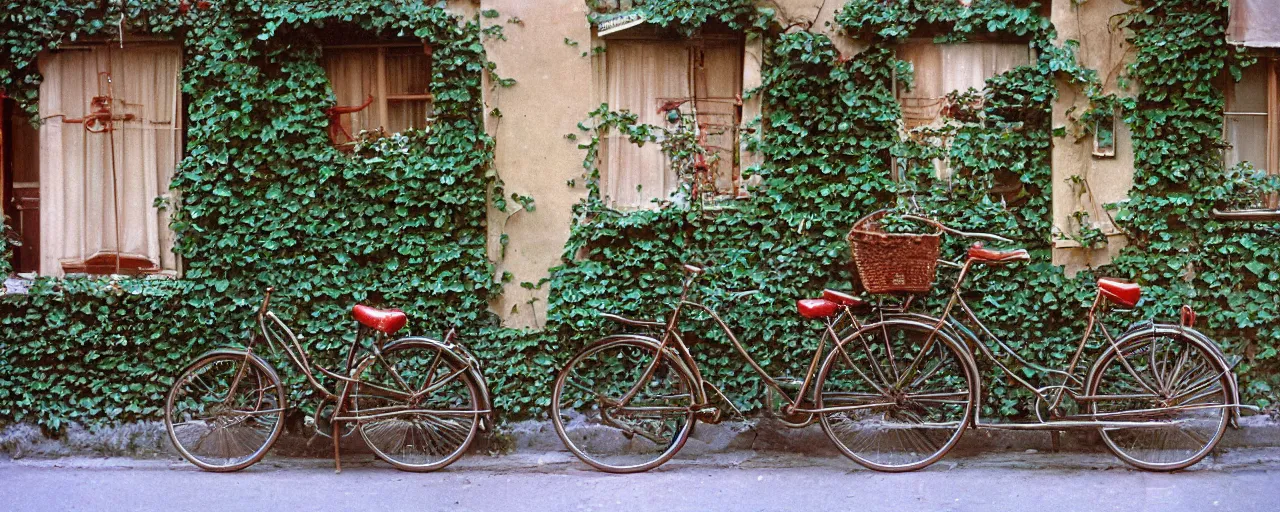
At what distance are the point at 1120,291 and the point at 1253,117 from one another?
173 centimetres

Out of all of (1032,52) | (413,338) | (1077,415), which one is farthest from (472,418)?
(1032,52)

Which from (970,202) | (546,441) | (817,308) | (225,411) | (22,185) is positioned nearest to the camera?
(817,308)

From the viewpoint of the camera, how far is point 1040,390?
572cm

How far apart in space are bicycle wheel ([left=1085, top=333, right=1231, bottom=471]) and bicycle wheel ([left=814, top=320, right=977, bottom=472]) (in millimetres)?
760

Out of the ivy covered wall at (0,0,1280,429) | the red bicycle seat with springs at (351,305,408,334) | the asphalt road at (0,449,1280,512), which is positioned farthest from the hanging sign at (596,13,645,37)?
the asphalt road at (0,449,1280,512)

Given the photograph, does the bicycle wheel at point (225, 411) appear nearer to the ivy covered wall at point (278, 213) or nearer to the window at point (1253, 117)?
the ivy covered wall at point (278, 213)

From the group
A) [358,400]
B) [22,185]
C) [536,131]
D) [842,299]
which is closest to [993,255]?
[842,299]

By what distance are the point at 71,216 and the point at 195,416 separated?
1586mm

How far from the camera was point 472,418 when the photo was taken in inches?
233

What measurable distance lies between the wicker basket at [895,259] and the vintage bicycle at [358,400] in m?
2.21

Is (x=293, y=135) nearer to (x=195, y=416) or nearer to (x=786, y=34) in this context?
(x=195, y=416)

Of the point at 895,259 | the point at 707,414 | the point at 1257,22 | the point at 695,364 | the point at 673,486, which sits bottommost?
the point at 673,486

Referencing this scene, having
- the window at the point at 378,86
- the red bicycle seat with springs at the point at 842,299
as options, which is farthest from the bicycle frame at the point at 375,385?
the red bicycle seat with springs at the point at 842,299

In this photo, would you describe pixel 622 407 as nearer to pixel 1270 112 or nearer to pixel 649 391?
pixel 649 391
